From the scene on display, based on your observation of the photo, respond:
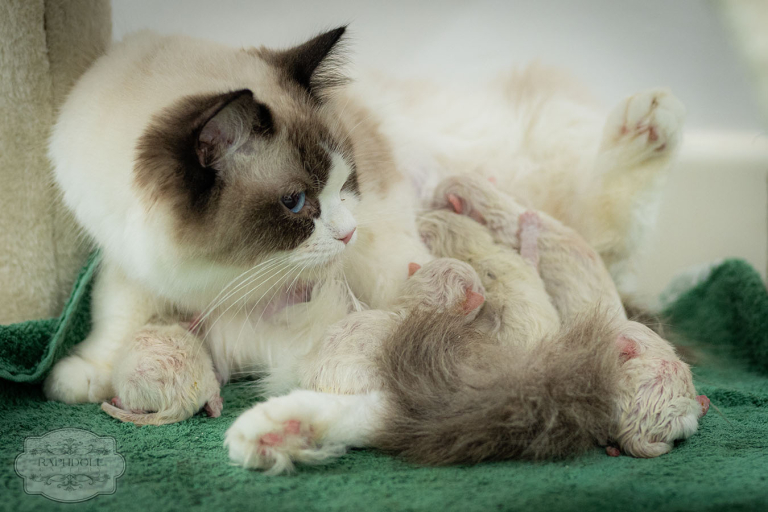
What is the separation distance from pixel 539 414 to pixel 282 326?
57 cm

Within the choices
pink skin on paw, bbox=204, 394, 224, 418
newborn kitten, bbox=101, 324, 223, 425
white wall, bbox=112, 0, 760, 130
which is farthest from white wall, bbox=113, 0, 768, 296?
pink skin on paw, bbox=204, 394, 224, 418

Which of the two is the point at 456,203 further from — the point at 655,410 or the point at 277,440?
the point at 277,440

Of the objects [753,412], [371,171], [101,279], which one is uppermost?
[371,171]

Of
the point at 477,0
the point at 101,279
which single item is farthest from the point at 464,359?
the point at 477,0

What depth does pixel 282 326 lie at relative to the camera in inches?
48.0

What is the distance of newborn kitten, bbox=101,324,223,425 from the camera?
1.05 metres

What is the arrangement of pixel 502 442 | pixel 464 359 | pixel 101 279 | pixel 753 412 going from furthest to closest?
pixel 101 279, pixel 753 412, pixel 464 359, pixel 502 442

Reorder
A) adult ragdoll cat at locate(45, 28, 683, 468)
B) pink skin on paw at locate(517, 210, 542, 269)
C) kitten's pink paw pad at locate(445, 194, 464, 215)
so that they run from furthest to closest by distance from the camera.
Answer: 1. kitten's pink paw pad at locate(445, 194, 464, 215)
2. pink skin on paw at locate(517, 210, 542, 269)
3. adult ragdoll cat at locate(45, 28, 683, 468)

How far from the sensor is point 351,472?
2.81ft

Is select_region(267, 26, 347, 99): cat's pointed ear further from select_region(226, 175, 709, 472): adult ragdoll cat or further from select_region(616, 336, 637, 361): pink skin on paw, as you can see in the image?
select_region(616, 336, 637, 361): pink skin on paw

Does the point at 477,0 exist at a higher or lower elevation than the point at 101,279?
higher

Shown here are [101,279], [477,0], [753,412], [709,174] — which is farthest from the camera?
[709,174]

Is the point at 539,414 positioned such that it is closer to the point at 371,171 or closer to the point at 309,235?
the point at 309,235

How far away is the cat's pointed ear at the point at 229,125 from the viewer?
86 centimetres
